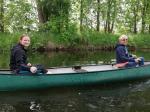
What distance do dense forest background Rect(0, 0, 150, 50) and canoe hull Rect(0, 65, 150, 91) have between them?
14199 millimetres

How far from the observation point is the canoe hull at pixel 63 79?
11266mm

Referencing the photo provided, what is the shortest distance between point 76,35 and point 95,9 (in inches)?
241

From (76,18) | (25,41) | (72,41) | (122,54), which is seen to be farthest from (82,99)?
(76,18)

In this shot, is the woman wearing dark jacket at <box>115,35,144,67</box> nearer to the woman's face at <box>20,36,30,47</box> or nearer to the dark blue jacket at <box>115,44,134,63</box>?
the dark blue jacket at <box>115,44,134,63</box>

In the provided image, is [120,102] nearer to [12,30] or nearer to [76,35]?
[76,35]

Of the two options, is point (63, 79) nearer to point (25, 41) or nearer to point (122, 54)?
point (25, 41)

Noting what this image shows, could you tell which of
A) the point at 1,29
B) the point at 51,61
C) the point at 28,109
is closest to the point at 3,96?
the point at 28,109

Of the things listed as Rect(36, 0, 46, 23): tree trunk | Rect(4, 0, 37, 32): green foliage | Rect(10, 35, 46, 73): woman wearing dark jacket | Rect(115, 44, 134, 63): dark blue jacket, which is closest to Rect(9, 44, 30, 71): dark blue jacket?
Rect(10, 35, 46, 73): woman wearing dark jacket

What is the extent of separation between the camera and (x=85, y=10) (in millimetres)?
32625

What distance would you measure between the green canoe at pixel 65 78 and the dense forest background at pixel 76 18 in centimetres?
1402

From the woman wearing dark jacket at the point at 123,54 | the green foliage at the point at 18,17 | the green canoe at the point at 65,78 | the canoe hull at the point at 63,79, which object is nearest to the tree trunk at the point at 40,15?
the green foliage at the point at 18,17

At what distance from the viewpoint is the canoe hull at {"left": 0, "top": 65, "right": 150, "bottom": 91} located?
11266mm

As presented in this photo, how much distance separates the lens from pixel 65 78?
38.9 ft

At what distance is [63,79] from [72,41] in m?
15.4
